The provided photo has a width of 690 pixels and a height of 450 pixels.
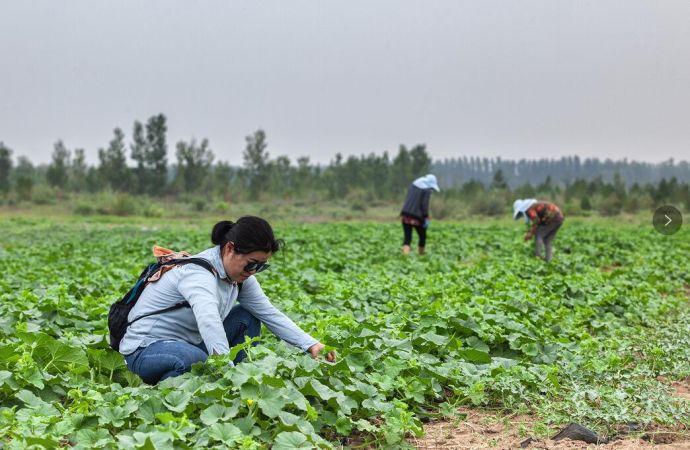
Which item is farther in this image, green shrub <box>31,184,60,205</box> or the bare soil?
green shrub <box>31,184,60,205</box>

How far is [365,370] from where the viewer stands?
14.7 ft

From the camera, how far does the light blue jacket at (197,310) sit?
3.93m

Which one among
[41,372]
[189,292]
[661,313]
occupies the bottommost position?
[661,313]

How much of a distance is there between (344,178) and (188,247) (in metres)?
56.0

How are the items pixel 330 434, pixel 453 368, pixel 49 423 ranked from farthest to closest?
1. pixel 453 368
2. pixel 330 434
3. pixel 49 423

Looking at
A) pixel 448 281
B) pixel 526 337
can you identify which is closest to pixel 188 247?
pixel 448 281

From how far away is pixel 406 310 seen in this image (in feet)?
22.3

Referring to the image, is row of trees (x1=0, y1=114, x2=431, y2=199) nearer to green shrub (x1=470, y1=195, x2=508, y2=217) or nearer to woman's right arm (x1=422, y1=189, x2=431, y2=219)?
green shrub (x1=470, y1=195, x2=508, y2=217)

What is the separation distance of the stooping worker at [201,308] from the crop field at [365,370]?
0.59 feet

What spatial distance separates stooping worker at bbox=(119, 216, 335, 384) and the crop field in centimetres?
18

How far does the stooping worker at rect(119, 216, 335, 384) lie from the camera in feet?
13.1

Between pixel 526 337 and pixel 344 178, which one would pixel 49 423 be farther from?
pixel 344 178

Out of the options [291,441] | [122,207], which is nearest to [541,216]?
[291,441]

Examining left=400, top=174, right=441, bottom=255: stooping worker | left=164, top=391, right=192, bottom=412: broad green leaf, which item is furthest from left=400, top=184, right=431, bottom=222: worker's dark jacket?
left=164, top=391, right=192, bottom=412: broad green leaf
